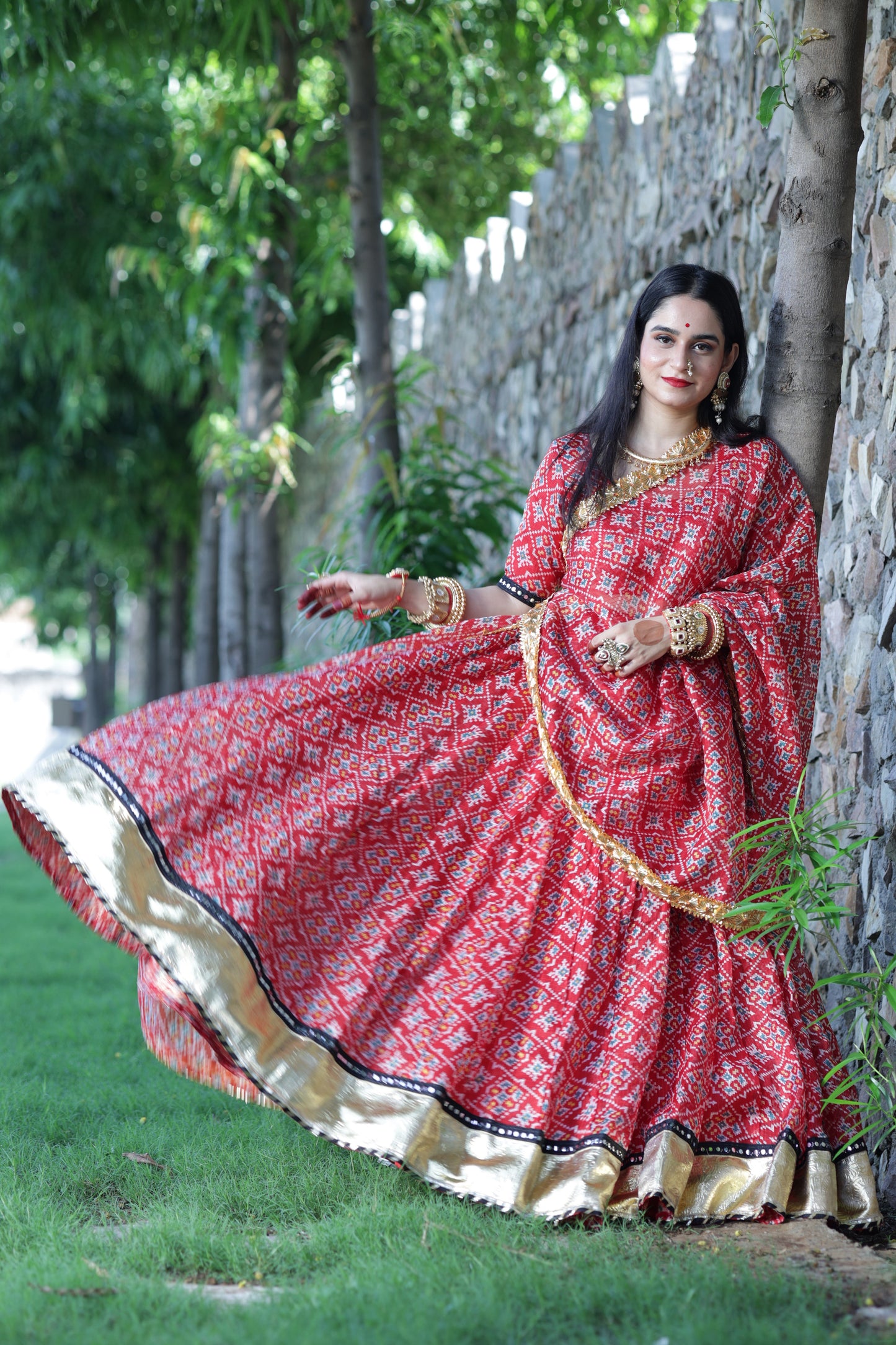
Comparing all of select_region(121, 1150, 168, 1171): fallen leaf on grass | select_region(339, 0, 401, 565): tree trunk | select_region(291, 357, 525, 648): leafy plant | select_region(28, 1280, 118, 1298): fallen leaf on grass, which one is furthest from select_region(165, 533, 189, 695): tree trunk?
select_region(28, 1280, 118, 1298): fallen leaf on grass

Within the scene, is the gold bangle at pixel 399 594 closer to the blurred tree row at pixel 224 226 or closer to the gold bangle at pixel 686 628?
the gold bangle at pixel 686 628

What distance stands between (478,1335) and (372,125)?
12.5ft

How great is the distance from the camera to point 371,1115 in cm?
231

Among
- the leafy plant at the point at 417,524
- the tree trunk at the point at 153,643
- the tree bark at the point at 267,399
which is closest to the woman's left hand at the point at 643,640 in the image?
the leafy plant at the point at 417,524

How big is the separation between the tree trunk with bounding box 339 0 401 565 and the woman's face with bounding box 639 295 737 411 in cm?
187

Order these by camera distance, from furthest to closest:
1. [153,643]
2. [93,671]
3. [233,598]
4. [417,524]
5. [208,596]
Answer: [93,671], [153,643], [208,596], [233,598], [417,524]

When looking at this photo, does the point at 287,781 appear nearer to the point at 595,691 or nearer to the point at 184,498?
the point at 595,691

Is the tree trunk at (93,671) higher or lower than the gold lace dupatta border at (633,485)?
lower

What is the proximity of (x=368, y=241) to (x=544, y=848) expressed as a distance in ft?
8.73

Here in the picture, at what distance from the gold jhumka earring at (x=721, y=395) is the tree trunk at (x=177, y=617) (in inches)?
374

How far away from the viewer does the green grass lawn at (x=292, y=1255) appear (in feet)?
5.69

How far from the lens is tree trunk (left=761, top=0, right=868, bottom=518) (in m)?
2.43

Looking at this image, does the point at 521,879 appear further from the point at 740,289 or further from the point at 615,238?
the point at 615,238

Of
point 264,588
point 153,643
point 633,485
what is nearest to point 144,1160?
point 633,485
